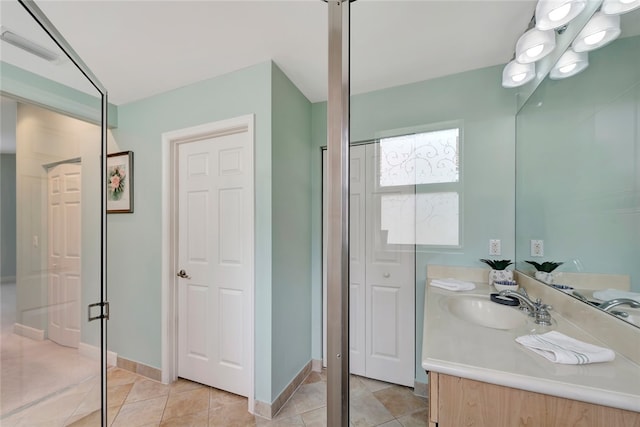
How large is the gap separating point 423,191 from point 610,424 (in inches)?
40.5

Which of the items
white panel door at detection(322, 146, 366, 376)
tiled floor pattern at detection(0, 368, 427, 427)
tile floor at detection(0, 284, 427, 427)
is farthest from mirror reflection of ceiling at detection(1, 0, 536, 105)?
tiled floor pattern at detection(0, 368, 427, 427)

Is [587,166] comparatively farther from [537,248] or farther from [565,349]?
[565,349]

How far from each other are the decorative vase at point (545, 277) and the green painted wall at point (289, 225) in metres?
1.45

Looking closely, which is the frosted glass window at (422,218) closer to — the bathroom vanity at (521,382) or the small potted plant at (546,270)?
the small potted plant at (546,270)

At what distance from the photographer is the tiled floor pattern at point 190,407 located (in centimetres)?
125

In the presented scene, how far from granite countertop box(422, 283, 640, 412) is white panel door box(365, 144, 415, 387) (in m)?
0.40

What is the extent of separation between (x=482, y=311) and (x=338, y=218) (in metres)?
1.12

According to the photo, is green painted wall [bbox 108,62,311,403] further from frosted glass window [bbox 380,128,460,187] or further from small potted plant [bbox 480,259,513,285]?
small potted plant [bbox 480,259,513,285]

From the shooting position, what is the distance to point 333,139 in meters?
0.69

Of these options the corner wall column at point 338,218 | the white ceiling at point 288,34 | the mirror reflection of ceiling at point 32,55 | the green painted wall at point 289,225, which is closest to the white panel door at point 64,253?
the mirror reflection of ceiling at point 32,55

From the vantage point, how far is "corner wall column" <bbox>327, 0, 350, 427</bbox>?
2.21 ft

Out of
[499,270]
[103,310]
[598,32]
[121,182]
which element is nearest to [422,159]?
[598,32]

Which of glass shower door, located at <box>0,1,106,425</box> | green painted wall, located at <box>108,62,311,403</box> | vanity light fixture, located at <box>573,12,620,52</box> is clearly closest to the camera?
vanity light fixture, located at <box>573,12,620,52</box>

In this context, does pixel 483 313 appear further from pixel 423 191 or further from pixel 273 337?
pixel 273 337
